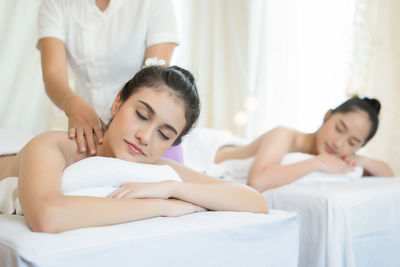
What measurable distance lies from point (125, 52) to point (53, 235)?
1.00 metres

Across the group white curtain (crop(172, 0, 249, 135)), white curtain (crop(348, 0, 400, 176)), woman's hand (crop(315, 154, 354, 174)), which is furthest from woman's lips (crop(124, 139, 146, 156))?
white curtain (crop(172, 0, 249, 135))

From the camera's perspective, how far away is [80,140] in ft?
4.00

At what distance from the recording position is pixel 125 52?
1.66 metres

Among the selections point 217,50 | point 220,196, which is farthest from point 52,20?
point 217,50

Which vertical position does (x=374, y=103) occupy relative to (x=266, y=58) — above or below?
below

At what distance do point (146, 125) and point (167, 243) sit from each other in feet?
1.26

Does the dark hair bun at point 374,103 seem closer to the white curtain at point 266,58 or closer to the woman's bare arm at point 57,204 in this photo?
the white curtain at point 266,58

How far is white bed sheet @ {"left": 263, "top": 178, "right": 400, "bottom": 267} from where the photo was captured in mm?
1539

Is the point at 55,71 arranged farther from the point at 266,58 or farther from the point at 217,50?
the point at 217,50

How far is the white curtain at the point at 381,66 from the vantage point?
2811 mm

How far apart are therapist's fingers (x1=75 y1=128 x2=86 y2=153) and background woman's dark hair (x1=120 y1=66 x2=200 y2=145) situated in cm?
15

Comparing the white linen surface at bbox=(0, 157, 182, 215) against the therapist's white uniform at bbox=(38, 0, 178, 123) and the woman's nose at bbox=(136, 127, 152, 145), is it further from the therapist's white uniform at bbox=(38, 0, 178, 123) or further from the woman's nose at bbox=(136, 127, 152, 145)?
the therapist's white uniform at bbox=(38, 0, 178, 123)

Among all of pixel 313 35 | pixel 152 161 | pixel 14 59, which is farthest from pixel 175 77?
pixel 313 35

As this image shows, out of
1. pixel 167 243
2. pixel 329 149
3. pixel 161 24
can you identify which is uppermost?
pixel 161 24
